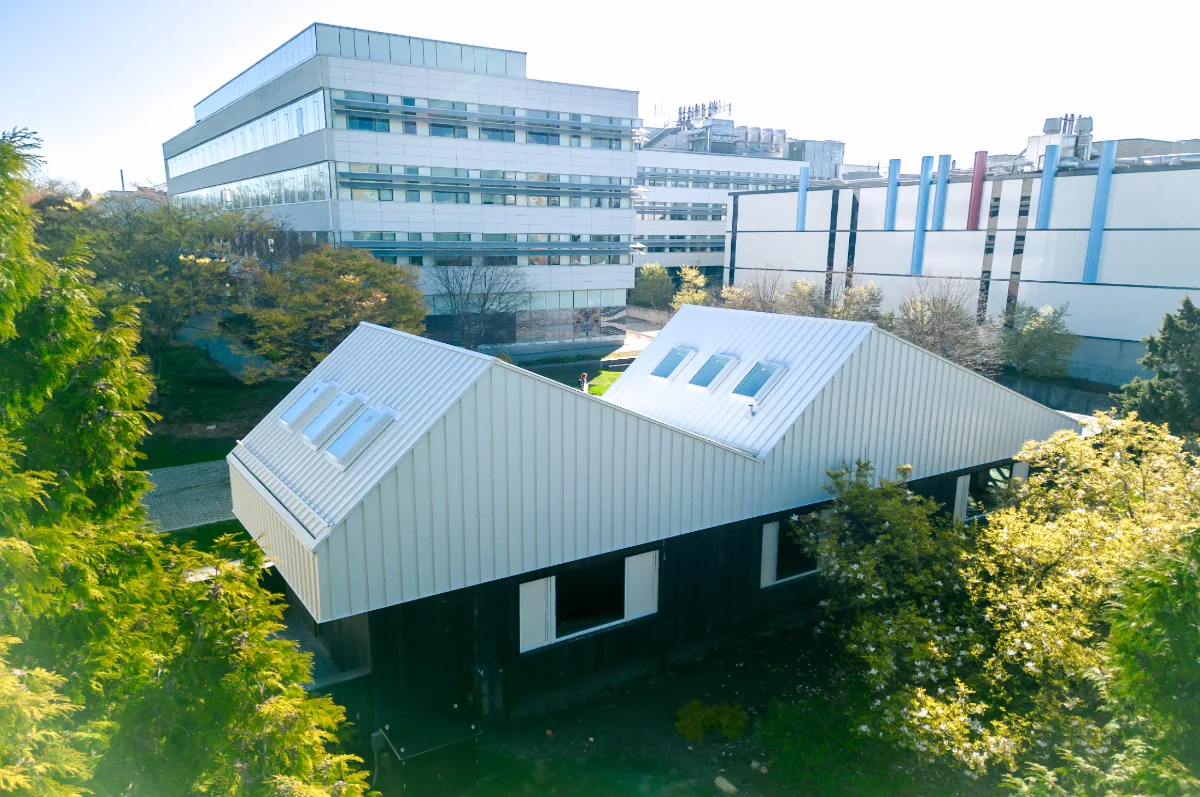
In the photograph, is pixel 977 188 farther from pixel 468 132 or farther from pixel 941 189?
pixel 468 132

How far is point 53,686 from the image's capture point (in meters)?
5.64

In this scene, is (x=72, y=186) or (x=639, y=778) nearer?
(x=639, y=778)

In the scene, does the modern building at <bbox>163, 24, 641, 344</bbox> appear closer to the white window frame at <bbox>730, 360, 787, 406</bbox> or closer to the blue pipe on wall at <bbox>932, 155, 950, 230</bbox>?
the blue pipe on wall at <bbox>932, 155, 950, 230</bbox>

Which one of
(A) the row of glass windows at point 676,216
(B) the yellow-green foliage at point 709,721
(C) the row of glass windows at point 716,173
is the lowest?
(B) the yellow-green foliage at point 709,721

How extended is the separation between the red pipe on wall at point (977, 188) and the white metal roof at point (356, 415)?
39.7 metres

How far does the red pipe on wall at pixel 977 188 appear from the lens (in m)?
42.2

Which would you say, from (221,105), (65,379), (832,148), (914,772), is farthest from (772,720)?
(832,148)

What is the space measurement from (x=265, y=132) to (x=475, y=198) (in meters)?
14.5

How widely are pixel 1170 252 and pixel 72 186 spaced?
78.9 metres

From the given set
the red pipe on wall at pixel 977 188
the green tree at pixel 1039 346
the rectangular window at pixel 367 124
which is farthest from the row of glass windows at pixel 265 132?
the green tree at pixel 1039 346

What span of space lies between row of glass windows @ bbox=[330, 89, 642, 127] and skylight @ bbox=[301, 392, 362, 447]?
32369mm

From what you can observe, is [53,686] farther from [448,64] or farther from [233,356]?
[448,64]

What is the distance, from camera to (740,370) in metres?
15.9

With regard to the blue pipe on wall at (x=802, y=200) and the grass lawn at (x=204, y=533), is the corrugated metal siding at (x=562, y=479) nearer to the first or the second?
the grass lawn at (x=204, y=533)
